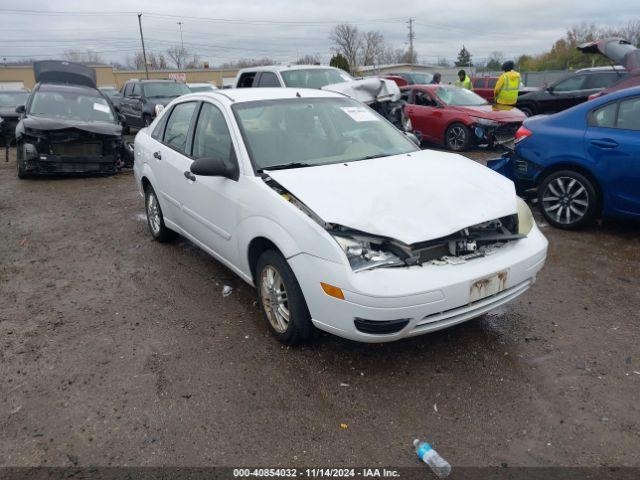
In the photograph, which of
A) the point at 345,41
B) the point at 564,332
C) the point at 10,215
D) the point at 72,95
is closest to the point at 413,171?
the point at 564,332

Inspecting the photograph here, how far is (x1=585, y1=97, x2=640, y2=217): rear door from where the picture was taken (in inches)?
193

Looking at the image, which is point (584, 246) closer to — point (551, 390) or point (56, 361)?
point (551, 390)

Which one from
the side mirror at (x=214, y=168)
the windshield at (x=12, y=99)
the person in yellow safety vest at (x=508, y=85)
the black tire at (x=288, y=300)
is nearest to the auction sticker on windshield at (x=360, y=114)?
the side mirror at (x=214, y=168)

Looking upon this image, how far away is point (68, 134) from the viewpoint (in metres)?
8.81

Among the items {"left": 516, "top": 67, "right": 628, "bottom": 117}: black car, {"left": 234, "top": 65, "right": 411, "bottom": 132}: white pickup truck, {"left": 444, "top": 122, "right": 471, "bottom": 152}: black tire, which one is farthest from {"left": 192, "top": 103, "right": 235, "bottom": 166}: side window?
{"left": 516, "top": 67, "right": 628, "bottom": 117}: black car

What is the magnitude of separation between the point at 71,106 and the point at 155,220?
19.5ft

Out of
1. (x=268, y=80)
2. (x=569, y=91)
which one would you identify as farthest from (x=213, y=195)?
(x=569, y=91)

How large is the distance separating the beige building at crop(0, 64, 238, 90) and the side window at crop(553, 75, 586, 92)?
42.1 metres

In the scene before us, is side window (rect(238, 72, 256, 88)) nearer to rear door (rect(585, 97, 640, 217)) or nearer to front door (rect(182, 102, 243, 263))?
front door (rect(182, 102, 243, 263))

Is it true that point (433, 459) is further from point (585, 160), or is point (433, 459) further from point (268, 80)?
point (268, 80)

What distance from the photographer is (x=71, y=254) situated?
214 inches

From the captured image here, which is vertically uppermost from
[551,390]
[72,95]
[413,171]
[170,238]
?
[72,95]

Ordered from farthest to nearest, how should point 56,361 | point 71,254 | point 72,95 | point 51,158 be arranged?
point 72,95 → point 51,158 → point 71,254 → point 56,361

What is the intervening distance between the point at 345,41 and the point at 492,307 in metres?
71.0
